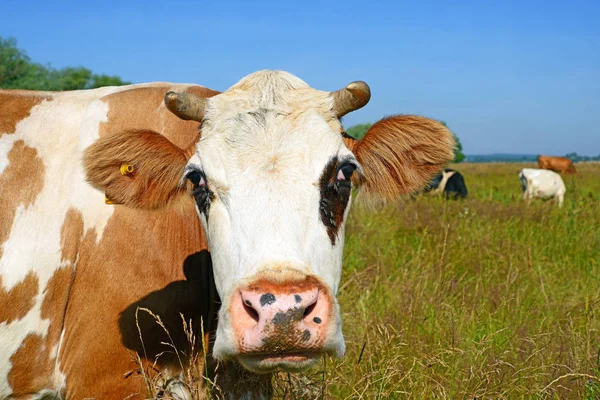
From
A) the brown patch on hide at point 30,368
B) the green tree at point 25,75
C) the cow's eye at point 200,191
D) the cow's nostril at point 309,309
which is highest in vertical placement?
the green tree at point 25,75

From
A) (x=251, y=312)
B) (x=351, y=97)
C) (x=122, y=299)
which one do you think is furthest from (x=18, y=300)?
(x=351, y=97)

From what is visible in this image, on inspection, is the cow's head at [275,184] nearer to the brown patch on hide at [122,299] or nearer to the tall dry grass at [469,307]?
the brown patch on hide at [122,299]

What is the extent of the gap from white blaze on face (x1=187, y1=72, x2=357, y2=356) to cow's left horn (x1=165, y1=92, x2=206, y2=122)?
2.4 inches

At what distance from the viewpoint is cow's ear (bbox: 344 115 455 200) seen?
3.39 metres

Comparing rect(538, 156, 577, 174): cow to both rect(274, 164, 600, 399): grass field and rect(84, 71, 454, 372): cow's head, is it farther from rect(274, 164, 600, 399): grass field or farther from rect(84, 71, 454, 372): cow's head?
rect(84, 71, 454, 372): cow's head

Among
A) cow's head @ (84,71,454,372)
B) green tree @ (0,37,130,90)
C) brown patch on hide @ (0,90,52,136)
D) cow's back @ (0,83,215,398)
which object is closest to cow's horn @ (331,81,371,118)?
cow's head @ (84,71,454,372)

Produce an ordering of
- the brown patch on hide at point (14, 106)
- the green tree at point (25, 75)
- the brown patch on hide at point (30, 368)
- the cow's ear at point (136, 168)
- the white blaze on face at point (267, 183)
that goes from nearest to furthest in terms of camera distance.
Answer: the white blaze on face at point (267, 183) → the cow's ear at point (136, 168) → the brown patch on hide at point (30, 368) → the brown patch on hide at point (14, 106) → the green tree at point (25, 75)

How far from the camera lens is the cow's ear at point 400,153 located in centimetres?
339

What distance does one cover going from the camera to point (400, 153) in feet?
11.3

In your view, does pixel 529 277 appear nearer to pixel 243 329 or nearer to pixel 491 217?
pixel 491 217

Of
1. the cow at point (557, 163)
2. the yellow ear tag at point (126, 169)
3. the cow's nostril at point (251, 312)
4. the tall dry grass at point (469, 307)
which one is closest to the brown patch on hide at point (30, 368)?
the tall dry grass at point (469, 307)

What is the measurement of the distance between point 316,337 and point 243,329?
0.30m

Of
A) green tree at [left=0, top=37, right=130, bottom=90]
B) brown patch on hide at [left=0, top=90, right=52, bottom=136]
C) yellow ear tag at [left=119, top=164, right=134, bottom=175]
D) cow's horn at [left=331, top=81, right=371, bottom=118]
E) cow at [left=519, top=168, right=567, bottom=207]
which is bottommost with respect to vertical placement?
cow at [left=519, top=168, right=567, bottom=207]

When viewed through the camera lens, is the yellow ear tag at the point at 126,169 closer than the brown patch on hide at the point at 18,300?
Yes
